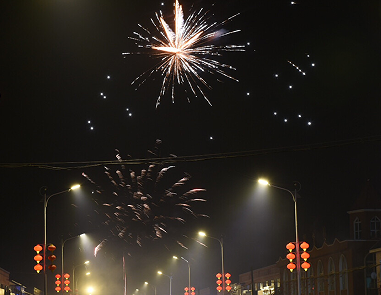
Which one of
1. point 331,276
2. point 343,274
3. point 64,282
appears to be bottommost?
point 64,282

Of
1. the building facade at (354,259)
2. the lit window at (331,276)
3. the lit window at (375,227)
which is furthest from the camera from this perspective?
the lit window at (331,276)

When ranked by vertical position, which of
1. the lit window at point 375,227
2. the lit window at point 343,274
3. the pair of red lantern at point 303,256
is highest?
the lit window at point 375,227

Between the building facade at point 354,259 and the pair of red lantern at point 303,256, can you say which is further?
the building facade at point 354,259

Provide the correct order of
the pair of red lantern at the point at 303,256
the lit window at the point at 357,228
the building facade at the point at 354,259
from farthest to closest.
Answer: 1. the lit window at the point at 357,228
2. the building facade at the point at 354,259
3. the pair of red lantern at the point at 303,256

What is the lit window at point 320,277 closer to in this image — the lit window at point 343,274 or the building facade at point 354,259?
the building facade at point 354,259

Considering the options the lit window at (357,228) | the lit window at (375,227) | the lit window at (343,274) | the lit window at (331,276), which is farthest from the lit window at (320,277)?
the lit window at (375,227)

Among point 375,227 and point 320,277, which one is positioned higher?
point 375,227

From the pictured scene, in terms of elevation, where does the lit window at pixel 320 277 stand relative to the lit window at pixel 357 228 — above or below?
below

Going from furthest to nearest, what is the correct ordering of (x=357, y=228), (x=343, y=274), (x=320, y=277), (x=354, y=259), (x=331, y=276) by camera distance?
1. (x=320, y=277)
2. (x=331, y=276)
3. (x=357, y=228)
4. (x=343, y=274)
5. (x=354, y=259)

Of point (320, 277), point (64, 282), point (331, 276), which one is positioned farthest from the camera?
point (320, 277)

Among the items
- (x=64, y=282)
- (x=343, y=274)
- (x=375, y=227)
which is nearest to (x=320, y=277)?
(x=343, y=274)

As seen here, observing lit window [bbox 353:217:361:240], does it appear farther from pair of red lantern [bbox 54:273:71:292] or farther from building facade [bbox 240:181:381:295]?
pair of red lantern [bbox 54:273:71:292]

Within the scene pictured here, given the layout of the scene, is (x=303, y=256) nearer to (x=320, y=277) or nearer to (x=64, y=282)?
(x=64, y=282)

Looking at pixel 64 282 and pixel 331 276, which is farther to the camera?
pixel 331 276
